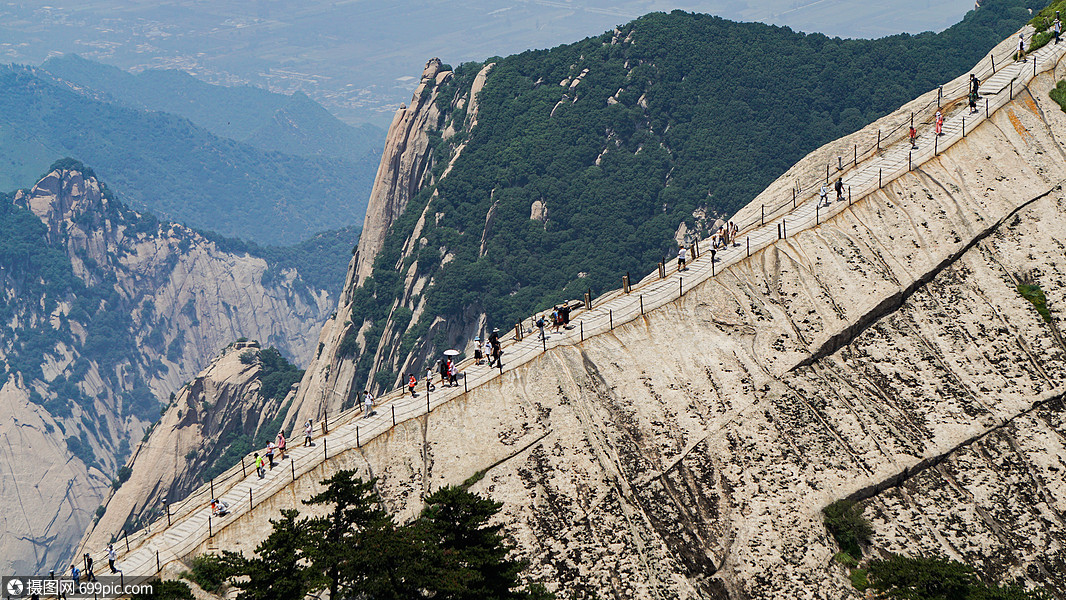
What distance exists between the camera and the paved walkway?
55875 millimetres

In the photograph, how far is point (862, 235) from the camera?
67438 millimetres

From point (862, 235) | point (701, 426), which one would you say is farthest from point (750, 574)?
point (862, 235)

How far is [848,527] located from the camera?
5744cm

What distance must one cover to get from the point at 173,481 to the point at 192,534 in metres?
121

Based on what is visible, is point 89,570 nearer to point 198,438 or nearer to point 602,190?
point 198,438

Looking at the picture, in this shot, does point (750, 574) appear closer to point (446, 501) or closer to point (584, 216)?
point (446, 501)

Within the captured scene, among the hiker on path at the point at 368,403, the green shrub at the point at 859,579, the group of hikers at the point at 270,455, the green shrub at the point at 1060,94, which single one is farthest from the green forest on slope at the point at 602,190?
the green shrub at the point at 859,579

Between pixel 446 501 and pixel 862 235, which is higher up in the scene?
pixel 862 235

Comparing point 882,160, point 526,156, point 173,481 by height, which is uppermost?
point 526,156

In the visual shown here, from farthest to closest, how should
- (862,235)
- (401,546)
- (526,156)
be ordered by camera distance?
(526,156) → (862,235) → (401,546)

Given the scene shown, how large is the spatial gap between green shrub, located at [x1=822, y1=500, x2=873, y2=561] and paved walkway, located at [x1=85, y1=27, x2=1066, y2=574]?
46.1ft

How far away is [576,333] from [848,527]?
16.4 metres

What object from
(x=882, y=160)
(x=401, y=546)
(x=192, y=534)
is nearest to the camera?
(x=401, y=546)

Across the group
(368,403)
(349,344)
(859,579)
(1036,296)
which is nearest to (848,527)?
(859,579)
